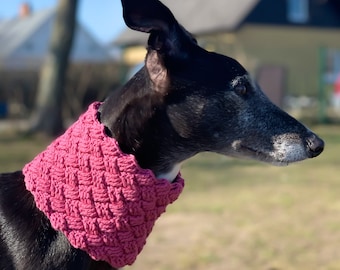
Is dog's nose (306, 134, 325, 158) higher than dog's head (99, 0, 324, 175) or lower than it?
lower

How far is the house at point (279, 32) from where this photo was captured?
26.0m

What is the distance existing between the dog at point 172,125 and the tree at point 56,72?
12.8m

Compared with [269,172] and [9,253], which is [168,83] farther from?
[269,172]

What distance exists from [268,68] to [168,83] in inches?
594

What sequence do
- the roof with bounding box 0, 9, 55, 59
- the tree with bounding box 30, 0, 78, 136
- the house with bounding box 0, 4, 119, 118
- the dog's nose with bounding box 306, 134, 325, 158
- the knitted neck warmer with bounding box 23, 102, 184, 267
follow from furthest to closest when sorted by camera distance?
the roof with bounding box 0, 9, 55, 59
the house with bounding box 0, 4, 119, 118
the tree with bounding box 30, 0, 78, 136
the dog's nose with bounding box 306, 134, 325, 158
the knitted neck warmer with bounding box 23, 102, 184, 267

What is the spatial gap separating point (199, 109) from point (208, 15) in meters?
25.5

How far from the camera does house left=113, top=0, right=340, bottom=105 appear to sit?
26.0 metres

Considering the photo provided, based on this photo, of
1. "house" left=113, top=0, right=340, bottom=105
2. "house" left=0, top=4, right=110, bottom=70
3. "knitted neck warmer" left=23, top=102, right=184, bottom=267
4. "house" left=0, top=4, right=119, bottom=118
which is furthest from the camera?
"house" left=0, top=4, right=110, bottom=70

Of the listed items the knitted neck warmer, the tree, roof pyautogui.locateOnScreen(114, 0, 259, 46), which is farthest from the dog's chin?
roof pyautogui.locateOnScreen(114, 0, 259, 46)

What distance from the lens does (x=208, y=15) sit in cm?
2797

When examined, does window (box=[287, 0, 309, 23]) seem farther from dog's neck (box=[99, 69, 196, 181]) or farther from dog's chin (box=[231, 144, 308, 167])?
dog's neck (box=[99, 69, 196, 181])

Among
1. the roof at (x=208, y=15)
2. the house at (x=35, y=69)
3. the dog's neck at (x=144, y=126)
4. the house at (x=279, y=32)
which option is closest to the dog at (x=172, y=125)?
the dog's neck at (x=144, y=126)

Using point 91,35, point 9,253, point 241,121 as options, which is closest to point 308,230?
point 241,121

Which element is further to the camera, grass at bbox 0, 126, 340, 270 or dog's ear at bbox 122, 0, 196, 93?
grass at bbox 0, 126, 340, 270
